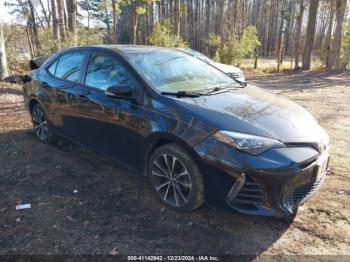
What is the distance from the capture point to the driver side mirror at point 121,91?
343cm

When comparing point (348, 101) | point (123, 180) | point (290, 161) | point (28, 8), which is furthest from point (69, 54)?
point (28, 8)

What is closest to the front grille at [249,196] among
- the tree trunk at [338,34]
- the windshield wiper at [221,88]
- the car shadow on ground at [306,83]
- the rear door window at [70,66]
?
the windshield wiper at [221,88]

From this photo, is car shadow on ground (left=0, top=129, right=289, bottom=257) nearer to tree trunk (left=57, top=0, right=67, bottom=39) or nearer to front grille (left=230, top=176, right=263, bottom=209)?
front grille (left=230, top=176, right=263, bottom=209)

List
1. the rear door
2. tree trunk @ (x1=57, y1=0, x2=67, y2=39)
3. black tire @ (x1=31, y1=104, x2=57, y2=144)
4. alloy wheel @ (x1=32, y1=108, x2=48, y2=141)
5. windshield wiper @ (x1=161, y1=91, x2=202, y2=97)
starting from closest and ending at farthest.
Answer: windshield wiper @ (x1=161, y1=91, x2=202, y2=97) → the rear door → black tire @ (x1=31, y1=104, x2=57, y2=144) → alloy wheel @ (x1=32, y1=108, x2=48, y2=141) → tree trunk @ (x1=57, y1=0, x2=67, y2=39)

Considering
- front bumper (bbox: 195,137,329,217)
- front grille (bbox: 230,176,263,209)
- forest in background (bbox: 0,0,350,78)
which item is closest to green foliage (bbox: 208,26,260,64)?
forest in background (bbox: 0,0,350,78)

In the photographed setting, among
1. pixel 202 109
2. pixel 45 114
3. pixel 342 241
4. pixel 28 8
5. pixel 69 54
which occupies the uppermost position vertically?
pixel 28 8

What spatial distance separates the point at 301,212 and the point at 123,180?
2081mm

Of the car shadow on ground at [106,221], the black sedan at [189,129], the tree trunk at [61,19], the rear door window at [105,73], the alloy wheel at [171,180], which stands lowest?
the car shadow on ground at [106,221]

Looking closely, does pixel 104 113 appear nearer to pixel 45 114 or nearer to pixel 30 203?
pixel 30 203

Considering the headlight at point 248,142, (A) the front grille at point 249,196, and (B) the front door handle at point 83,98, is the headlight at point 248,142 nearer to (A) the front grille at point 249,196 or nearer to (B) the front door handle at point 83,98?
(A) the front grille at point 249,196

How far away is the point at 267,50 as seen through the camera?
54625 mm

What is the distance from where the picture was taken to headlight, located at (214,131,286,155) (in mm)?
2774

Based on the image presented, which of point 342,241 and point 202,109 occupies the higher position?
point 202,109

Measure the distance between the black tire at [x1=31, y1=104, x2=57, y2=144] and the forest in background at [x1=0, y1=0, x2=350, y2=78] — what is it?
17.5 feet
